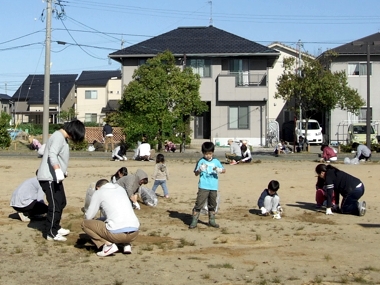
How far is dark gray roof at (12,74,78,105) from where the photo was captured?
2756 inches

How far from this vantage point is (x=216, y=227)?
10367 mm

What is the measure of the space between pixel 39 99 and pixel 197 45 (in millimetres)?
32854

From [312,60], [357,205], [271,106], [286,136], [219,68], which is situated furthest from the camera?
[271,106]

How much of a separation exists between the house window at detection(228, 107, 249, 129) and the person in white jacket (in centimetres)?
3276

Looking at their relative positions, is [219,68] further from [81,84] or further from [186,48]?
[81,84]

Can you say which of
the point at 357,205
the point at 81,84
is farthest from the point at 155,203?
the point at 81,84

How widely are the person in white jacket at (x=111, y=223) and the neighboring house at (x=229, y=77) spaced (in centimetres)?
3201

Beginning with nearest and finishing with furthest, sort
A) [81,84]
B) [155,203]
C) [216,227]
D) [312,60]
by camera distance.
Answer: [216,227], [155,203], [312,60], [81,84]

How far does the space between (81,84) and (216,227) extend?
5791 centimetres

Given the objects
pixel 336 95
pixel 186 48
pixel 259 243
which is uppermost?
pixel 186 48

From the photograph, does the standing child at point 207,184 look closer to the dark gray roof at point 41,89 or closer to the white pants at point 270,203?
the white pants at point 270,203

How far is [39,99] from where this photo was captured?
69875 mm

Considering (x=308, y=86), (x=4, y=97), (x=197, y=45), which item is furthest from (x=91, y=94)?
(x=308, y=86)

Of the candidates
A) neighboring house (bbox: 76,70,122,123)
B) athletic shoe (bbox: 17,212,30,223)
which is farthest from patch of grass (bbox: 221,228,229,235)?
neighboring house (bbox: 76,70,122,123)
